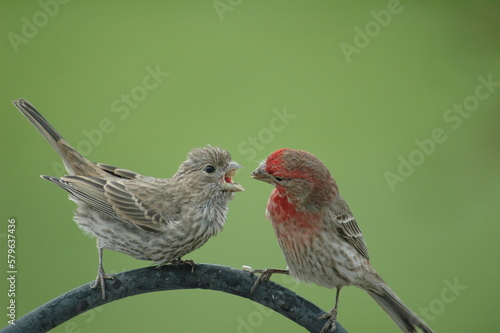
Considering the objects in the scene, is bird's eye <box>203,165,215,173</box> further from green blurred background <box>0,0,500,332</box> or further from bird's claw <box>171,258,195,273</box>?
green blurred background <box>0,0,500,332</box>

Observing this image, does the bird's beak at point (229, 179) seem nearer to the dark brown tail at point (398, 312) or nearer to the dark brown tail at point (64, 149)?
the dark brown tail at point (64, 149)

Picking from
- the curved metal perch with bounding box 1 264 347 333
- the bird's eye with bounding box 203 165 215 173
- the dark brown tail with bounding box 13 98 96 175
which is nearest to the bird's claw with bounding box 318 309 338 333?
the curved metal perch with bounding box 1 264 347 333

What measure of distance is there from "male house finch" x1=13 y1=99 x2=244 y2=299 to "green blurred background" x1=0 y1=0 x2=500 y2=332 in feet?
5.17

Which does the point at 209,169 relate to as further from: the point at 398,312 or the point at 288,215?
the point at 398,312

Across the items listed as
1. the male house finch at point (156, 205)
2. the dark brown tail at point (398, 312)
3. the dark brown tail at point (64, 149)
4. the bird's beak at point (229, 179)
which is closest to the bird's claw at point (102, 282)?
the male house finch at point (156, 205)

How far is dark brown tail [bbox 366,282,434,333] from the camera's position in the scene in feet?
10.8

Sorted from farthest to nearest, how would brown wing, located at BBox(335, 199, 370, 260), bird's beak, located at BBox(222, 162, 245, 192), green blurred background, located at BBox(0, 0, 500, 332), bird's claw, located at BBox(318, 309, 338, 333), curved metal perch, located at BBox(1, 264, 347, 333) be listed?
green blurred background, located at BBox(0, 0, 500, 332), brown wing, located at BBox(335, 199, 370, 260), bird's beak, located at BBox(222, 162, 245, 192), bird's claw, located at BBox(318, 309, 338, 333), curved metal perch, located at BBox(1, 264, 347, 333)

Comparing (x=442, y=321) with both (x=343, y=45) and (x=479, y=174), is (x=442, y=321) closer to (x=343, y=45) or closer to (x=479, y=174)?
(x=479, y=174)

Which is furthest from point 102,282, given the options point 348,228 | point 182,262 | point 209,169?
point 348,228

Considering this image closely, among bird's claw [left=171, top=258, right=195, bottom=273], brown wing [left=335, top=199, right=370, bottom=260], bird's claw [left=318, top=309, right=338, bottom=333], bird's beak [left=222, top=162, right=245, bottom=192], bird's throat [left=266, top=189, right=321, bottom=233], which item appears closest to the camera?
bird's claw [left=318, top=309, right=338, bottom=333]

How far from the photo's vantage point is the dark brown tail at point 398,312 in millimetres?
3305

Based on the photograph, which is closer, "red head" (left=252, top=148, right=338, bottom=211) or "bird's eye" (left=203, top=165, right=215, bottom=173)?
"red head" (left=252, top=148, right=338, bottom=211)

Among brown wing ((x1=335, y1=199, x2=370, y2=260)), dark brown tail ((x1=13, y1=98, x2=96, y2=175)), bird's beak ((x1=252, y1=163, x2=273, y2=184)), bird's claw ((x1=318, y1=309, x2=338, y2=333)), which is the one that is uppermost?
dark brown tail ((x1=13, y1=98, x2=96, y2=175))

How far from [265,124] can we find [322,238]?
261cm
